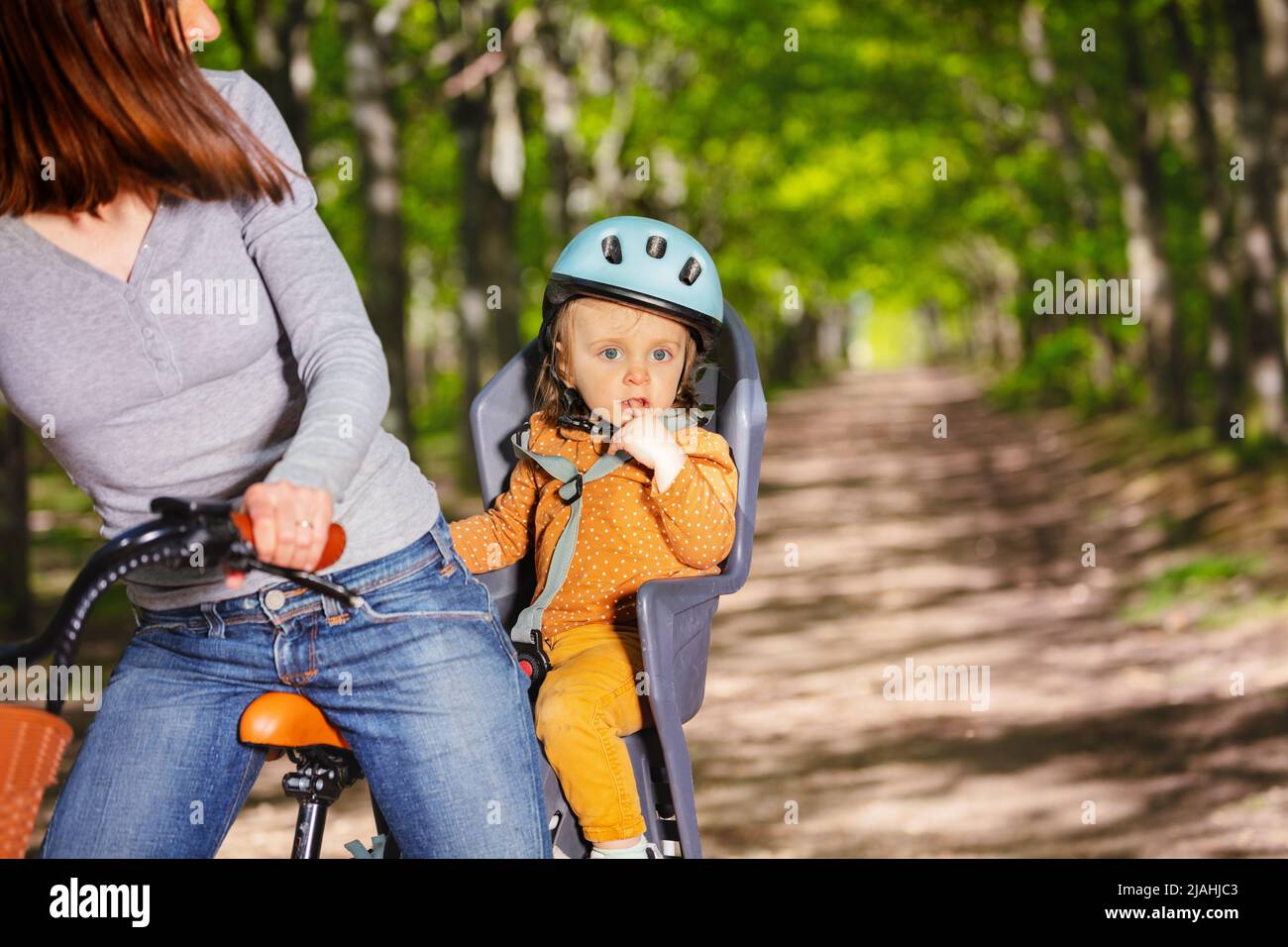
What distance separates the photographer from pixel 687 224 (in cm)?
2934

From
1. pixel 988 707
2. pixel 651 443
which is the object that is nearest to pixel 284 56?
pixel 988 707

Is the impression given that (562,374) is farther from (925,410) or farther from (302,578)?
(925,410)

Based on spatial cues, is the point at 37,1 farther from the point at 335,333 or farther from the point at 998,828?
the point at 998,828

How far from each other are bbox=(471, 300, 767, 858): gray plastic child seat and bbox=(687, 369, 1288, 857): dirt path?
3.06 meters

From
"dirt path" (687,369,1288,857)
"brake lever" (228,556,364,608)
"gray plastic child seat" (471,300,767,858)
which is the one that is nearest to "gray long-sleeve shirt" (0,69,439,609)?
"brake lever" (228,556,364,608)

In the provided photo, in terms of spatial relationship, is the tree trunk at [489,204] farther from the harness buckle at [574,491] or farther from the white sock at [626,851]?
the white sock at [626,851]

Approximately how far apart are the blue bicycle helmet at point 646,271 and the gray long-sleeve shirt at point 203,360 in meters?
0.67

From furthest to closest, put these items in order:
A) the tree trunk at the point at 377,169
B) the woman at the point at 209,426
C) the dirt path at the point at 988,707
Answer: the tree trunk at the point at 377,169 → the dirt path at the point at 988,707 → the woman at the point at 209,426

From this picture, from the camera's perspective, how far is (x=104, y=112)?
215 cm

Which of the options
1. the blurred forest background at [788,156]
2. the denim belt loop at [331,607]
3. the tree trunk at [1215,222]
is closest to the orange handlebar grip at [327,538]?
the denim belt loop at [331,607]

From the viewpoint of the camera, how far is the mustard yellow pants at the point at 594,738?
9.22 ft
